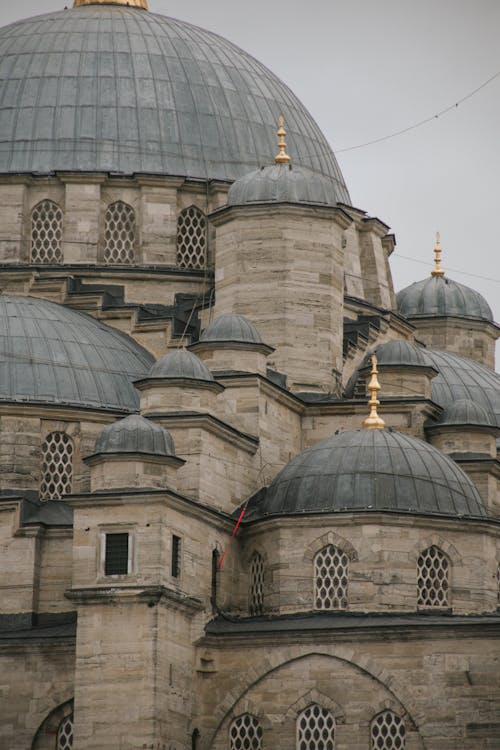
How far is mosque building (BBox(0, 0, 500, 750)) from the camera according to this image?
56312 millimetres

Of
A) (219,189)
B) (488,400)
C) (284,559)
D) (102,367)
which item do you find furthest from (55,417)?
(488,400)

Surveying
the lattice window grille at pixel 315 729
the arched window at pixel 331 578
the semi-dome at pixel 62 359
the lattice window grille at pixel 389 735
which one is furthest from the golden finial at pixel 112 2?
the lattice window grille at pixel 389 735

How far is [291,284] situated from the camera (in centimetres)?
6575

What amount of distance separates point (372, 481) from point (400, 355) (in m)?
8.33

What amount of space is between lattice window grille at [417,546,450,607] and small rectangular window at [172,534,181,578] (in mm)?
5766

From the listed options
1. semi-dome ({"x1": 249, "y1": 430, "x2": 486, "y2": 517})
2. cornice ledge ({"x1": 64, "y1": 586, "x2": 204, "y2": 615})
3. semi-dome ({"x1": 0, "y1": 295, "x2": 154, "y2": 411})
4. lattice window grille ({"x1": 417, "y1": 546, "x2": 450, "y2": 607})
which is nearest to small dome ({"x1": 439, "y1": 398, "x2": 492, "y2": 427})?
semi-dome ({"x1": 249, "y1": 430, "x2": 486, "y2": 517})

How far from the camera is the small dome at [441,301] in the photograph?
81.9 m

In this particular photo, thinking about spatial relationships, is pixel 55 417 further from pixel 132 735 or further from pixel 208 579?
pixel 132 735

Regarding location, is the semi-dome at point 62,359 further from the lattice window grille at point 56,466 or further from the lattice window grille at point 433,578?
the lattice window grille at point 433,578

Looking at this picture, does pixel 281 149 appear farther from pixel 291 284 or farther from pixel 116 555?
pixel 116 555

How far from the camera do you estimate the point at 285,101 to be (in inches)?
2980

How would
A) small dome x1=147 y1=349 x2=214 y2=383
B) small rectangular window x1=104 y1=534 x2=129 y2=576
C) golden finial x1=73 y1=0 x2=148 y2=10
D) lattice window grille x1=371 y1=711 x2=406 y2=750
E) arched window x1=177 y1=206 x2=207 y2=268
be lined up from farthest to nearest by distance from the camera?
1. golden finial x1=73 y1=0 x2=148 y2=10
2. arched window x1=177 y1=206 x2=207 y2=268
3. small dome x1=147 y1=349 x2=214 y2=383
4. lattice window grille x1=371 y1=711 x2=406 y2=750
5. small rectangular window x1=104 y1=534 x2=129 y2=576

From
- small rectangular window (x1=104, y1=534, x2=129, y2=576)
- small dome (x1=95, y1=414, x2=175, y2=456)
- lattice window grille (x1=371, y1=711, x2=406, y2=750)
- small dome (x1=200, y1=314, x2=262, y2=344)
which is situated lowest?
lattice window grille (x1=371, y1=711, x2=406, y2=750)

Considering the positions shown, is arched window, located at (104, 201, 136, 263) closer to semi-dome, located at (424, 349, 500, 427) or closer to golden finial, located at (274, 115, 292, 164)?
golden finial, located at (274, 115, 292, 164)
